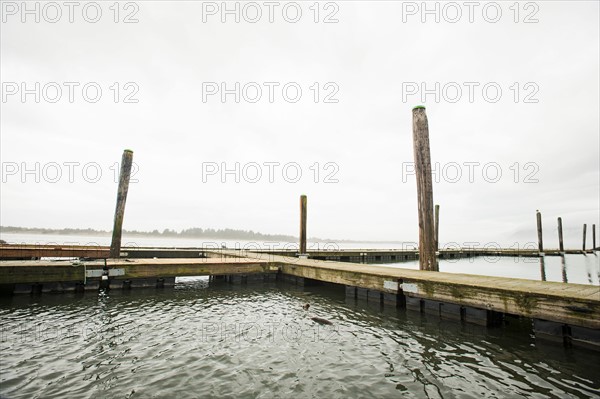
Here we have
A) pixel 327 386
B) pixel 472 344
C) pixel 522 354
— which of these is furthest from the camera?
pixel 472 344

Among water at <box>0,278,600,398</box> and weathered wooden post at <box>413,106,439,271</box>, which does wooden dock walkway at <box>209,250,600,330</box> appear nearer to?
weathered wooden post at <box>413,106,439,271</box>

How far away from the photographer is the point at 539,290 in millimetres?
6250

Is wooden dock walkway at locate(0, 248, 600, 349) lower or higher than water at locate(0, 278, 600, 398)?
higher

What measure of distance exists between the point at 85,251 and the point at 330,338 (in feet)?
62.3

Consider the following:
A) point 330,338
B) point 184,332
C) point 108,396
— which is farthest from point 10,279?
point 330,338

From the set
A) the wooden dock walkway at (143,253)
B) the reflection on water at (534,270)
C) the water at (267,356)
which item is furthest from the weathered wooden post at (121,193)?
the reflection on water at (534,270)

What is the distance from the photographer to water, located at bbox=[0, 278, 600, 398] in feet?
14.8

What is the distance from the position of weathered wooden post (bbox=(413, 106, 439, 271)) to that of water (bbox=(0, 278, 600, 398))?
2.10 metres

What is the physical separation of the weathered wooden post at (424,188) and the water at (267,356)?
6.90 feet

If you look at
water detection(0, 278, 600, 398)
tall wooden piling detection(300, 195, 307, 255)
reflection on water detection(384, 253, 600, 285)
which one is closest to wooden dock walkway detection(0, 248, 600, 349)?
water detection(0, 278, 600, 398)

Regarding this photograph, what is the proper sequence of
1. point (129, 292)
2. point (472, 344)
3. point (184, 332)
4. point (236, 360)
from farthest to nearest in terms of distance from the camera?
point (129, 292) < point (184, 332) < point (472, 344) < point (236, 360)

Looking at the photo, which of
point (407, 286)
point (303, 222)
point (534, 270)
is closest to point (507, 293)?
point (407, 286)

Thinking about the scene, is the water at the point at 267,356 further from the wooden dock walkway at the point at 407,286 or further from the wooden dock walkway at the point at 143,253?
the wooden dock walkway at the point at 143,253

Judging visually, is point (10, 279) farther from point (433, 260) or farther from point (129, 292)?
point (433, 260)
